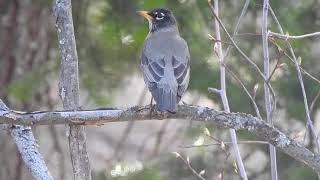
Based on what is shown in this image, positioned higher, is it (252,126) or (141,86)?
(252,126)

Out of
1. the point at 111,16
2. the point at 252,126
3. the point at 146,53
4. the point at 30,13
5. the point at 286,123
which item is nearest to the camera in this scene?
the point at 252,126

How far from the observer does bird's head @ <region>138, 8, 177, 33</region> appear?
4.56m

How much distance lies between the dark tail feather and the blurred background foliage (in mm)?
887

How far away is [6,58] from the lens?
6.00 meters

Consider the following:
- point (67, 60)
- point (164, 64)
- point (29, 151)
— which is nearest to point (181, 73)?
point (164, 64)

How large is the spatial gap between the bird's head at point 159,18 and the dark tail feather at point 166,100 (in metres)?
0.81

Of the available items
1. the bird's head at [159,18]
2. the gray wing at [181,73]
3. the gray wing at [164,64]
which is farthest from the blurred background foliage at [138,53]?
the gray wing at [181,73]

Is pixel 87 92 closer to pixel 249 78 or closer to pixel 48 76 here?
pixel 48 76

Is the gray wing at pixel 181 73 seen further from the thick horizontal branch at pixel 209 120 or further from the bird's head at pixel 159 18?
the thick horizontal branch at pixel 209 120

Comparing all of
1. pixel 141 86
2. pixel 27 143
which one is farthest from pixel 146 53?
pixel 141 86

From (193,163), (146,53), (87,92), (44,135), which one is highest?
(146,53)

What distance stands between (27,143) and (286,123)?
101 inches

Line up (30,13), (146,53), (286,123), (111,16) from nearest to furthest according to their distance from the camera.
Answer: (146,53), (111,16), (286,123), (30,13)

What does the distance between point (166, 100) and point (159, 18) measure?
114 centimetres
